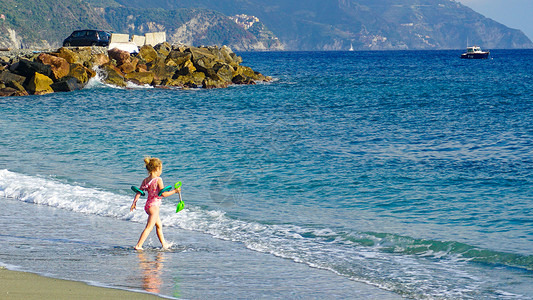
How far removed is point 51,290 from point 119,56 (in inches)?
1563

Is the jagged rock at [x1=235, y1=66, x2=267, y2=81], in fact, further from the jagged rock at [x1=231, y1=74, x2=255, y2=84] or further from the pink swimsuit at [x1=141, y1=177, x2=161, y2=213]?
the pink swimsuit at [x1=141, y1=177, x2=161, y2=213]

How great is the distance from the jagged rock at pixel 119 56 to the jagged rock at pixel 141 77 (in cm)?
149

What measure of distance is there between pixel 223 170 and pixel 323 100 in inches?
864

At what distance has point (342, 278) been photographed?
7488 millimetres

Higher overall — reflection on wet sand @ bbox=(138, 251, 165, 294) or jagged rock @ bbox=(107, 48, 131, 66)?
jagged rock @ bbox=(107, 48, 131, 66)

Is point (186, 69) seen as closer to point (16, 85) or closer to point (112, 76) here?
point (112, 76)

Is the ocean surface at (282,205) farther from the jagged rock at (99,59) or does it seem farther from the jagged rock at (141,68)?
the jagged rock at (141,68)

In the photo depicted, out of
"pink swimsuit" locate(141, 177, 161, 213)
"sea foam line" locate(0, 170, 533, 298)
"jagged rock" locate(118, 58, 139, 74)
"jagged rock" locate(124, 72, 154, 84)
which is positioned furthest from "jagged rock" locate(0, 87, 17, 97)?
"pink swimsuit" locate(141, 177, 161, 213)

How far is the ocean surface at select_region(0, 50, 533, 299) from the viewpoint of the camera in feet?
24.6

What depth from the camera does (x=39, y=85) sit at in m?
36.3

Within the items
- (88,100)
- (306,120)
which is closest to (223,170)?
(306,120)

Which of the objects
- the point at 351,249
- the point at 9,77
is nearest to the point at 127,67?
the point at 9,77

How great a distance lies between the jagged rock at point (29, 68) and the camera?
119ft

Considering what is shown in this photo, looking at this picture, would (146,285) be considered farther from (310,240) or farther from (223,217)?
(223,217)
